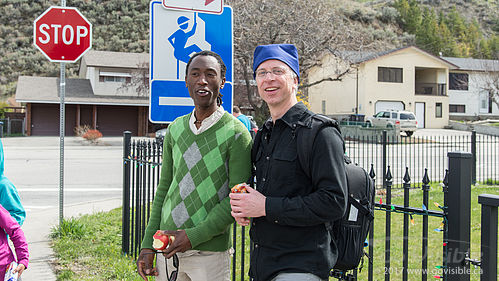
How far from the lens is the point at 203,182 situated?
2533mm

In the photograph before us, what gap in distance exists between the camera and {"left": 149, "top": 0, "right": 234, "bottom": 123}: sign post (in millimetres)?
3768

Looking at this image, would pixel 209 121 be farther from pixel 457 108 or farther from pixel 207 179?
pixel 457 108

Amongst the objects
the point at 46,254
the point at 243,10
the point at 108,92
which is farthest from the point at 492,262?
the point at 108,92

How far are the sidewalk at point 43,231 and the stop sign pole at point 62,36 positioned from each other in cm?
52

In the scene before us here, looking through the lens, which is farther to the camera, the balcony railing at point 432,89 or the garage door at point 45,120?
the balcony railing at point 432,89

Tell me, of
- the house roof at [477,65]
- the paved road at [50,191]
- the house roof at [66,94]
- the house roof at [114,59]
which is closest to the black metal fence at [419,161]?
the paved road at [50,191]

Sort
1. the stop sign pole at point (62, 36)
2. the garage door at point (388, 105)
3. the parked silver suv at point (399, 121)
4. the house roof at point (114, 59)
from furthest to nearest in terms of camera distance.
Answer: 1. the garage door at point (388, 105)
2. the house roof at point (114, 59)
3. the parked silver suv at point (399, 121)
4. the stop sign pole at point (62, 36)

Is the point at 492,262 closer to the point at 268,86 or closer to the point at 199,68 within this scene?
the point at 268,86

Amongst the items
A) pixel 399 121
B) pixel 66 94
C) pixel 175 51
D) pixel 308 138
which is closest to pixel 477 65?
pixel 399 121

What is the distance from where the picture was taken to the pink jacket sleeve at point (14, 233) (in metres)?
2.70

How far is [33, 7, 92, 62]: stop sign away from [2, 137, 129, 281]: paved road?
2.95 meters

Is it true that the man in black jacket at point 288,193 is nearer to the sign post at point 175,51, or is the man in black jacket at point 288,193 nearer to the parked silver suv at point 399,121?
the sign post at point 175,51

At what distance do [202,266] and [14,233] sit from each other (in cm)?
125

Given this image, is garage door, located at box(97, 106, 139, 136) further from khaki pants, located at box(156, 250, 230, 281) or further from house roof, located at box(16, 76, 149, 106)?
khaki pants, located at box(156, 250, 230, 281)
